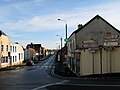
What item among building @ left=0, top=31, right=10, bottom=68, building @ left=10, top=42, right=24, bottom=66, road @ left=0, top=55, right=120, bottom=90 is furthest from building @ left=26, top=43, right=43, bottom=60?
road @ left=0, top=55, right=120, bottom=90

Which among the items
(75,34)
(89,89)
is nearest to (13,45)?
(75,34)

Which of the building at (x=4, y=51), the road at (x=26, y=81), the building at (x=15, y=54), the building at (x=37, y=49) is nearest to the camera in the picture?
the road at (x=26, y=81)

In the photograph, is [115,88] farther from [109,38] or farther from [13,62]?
[13,62]

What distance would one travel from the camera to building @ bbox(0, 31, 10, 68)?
194 ft

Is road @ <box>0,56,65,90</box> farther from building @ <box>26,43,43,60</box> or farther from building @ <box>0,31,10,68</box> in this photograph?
building @ <box>26,43,43,60</box>

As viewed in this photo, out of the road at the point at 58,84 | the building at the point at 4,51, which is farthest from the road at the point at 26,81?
the building at the point at 4,51

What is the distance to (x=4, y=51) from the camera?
61125mm

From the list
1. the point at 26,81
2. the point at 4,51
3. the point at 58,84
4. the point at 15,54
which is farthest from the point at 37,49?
the point at 58,84

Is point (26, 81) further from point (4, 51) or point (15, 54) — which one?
point (15, 54)

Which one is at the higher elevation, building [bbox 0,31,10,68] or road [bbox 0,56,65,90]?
building [bbox 0,31,10,68]

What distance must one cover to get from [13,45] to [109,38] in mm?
42638

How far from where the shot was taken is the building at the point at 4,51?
194 feet

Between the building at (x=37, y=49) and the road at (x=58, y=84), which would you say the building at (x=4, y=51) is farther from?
the building at (x=37, y=49)

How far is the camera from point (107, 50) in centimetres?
3322
